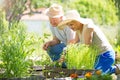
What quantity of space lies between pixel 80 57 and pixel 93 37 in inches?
16.7

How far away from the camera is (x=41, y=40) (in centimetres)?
497

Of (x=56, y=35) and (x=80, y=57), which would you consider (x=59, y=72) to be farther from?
(x=56, y=35)

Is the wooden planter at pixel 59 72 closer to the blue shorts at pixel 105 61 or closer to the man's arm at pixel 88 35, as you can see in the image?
the man's arm at pixel 88 35

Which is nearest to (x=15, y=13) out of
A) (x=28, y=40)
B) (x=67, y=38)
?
(x=67, y=38)

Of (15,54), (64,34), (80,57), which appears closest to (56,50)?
(64,34)

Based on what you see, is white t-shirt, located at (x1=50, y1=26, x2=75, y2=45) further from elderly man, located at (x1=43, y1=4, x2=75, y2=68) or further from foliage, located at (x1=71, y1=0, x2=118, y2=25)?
foliage, located at (x1=71, y1=0, x2=118, y2=25)

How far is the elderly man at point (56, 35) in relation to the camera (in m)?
5.94

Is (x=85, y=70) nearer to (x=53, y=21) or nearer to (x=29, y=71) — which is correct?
(x=29, y=71)

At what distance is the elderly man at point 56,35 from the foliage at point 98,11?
85.1ft

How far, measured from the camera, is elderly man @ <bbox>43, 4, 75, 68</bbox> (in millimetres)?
5938

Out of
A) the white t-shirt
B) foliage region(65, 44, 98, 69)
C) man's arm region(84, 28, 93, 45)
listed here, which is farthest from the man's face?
foliage region(65, 44, 98, 69)

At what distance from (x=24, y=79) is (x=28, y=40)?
516 mm

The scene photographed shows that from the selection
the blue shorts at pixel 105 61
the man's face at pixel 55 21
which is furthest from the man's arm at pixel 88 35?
the man's face at pixel 55 21

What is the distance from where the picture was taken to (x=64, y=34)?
619 centimetres
